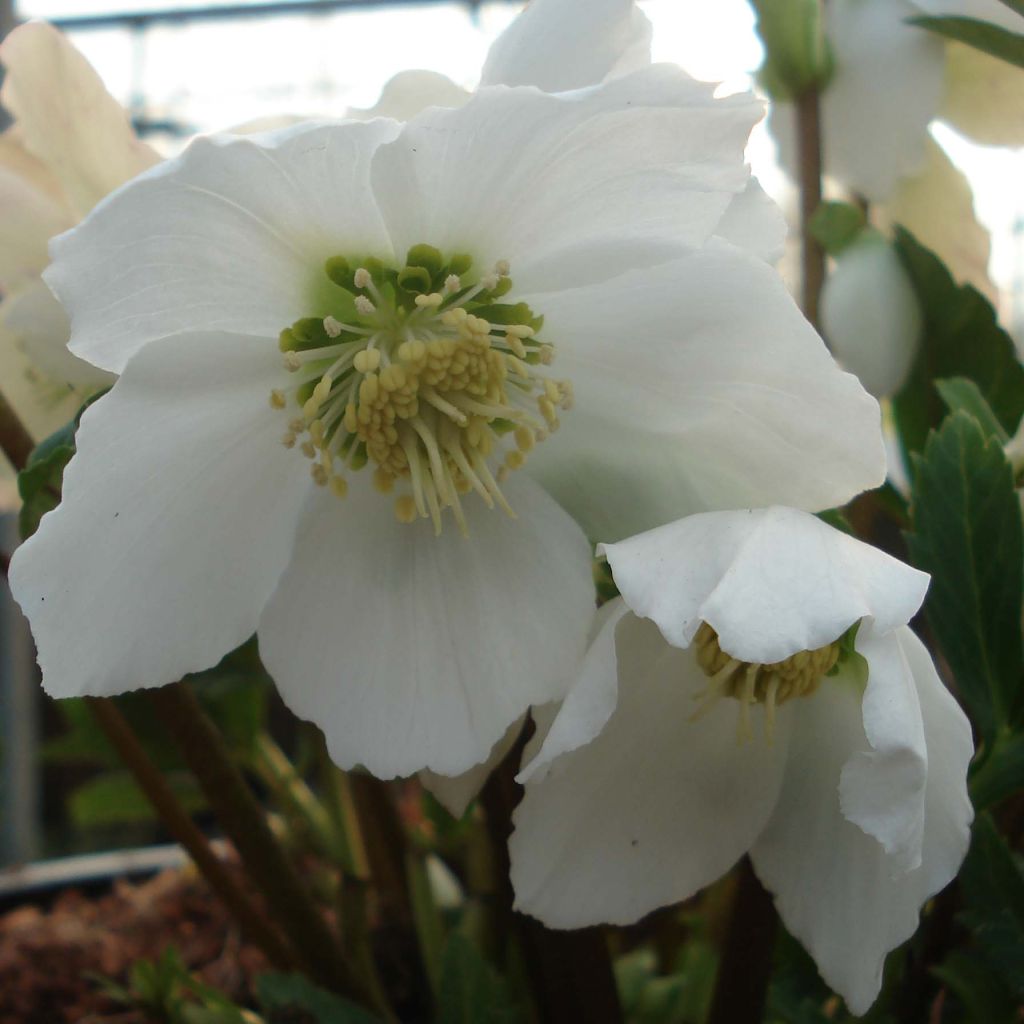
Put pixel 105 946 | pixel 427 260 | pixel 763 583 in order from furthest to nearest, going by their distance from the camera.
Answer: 1. pixel 105 946
2. pixel 427 260
3. pixel 763 583

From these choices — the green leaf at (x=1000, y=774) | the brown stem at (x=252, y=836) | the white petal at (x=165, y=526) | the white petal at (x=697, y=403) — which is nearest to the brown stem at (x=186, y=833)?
the brown stem at (x=252, y=836)

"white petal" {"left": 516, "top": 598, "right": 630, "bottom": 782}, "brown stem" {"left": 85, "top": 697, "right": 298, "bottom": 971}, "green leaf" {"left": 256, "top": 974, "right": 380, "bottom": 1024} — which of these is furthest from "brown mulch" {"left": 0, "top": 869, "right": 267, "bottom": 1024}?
"white petal" {"left": 516, "top": 598, "right": 630, "bottom": 782}

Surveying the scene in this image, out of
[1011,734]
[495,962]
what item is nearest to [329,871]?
[495,962]

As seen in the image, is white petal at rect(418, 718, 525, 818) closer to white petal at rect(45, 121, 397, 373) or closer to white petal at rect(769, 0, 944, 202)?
white petal at rect(45, 121, 397, 373)

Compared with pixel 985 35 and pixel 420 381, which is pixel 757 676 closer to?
pixel 420 381

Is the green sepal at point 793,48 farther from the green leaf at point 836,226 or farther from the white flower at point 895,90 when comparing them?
the green leaf at point 836,226

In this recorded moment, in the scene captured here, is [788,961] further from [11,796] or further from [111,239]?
[11,796]

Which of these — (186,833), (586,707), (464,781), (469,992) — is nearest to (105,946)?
(186,833)
